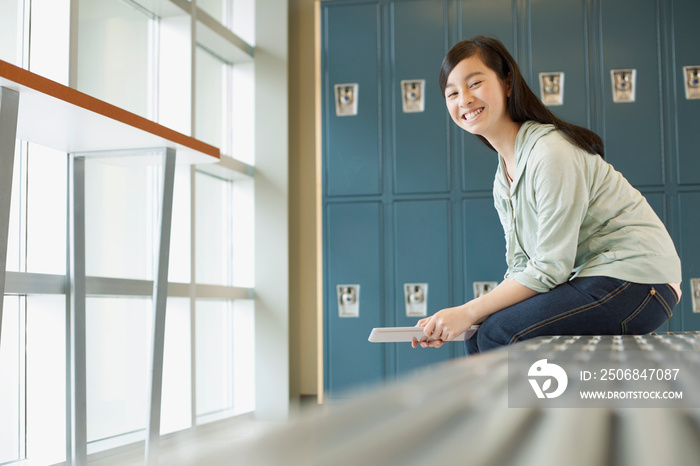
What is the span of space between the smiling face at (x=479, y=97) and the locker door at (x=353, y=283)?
2670 mm

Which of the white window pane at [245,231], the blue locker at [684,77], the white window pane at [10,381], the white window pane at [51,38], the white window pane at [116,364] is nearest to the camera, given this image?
the white window pane at [10,381]

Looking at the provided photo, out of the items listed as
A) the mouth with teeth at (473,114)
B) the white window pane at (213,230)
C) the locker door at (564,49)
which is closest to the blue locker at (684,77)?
the locker door at (564,49)

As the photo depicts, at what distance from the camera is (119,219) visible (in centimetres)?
309

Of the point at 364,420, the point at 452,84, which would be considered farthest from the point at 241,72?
the point at 364,420

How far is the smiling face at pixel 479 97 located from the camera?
5.06 feet

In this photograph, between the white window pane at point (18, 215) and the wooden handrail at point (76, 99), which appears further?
the white window pane at point (18, 215)

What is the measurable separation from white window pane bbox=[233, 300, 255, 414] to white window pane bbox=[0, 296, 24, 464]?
1889 mm

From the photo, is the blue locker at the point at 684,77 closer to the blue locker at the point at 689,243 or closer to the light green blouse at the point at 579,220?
the blue locker at the point at 689,243

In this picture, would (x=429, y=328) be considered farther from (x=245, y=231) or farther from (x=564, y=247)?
(x=245, y=231)

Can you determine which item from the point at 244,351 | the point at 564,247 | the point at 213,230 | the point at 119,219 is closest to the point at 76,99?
the point at 564,247

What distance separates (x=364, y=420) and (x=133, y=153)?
6.79 feet

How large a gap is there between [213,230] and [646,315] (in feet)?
10.0

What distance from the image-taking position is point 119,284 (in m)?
2.93

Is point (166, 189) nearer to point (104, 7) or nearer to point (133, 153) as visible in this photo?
point (133, 153)
